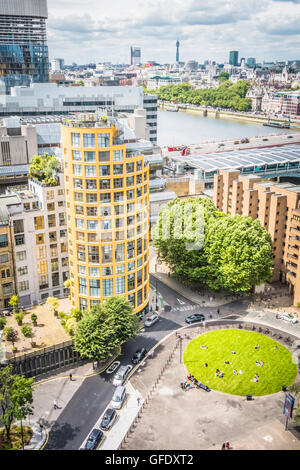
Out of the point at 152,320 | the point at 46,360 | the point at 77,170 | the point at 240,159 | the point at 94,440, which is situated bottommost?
the point at 94,440

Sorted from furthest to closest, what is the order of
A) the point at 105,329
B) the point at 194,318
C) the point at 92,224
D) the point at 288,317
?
the point at 288,317 < the point at 194,318 < the point at 92,224 < the point at 105,329

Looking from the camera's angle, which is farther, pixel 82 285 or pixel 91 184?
pixel 82 285

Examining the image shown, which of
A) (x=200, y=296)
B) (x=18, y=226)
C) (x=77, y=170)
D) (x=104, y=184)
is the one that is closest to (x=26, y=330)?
(x=18, y=226)

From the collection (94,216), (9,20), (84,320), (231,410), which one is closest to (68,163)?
(94,216)

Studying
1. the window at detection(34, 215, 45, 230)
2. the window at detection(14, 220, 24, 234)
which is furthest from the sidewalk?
the window at detection(14, 220, 24, 234)

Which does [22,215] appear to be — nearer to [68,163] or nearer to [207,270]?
[68,163]

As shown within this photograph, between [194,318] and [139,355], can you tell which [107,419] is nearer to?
[139,355]

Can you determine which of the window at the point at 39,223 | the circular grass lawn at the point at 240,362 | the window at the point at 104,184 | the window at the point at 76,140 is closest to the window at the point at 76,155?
the window at the point at 76,140
